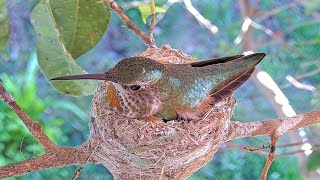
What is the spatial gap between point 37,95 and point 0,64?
0.77 feet

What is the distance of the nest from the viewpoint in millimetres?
1084

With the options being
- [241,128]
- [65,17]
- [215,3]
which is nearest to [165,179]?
[241,128]

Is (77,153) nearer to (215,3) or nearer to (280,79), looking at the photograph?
(280,79)

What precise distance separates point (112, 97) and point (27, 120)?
291 millimetres

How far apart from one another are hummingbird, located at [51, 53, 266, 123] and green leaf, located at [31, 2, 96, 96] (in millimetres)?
123

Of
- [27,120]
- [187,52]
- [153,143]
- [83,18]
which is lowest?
[187,52]

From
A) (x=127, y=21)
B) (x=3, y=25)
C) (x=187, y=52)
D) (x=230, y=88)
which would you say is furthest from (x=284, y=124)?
(x=187, y=52)

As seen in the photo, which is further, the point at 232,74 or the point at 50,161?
the point at 232,74

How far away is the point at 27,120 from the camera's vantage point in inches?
37.0

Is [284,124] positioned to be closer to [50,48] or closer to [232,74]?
[232,74]

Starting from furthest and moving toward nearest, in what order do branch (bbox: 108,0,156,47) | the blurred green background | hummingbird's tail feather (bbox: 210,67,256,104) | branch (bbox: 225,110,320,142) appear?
the blurred green background → hummingbird's tail feather (bbox: 210,67,256,104) → branch (bbox: 108,0,156,47) → branch (bbox: 225,110,320,142)

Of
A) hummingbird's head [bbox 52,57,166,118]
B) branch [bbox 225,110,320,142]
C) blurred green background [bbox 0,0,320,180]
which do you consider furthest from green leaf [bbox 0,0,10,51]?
blurred green background [bbox 0,0,320,180]

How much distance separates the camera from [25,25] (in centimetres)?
259

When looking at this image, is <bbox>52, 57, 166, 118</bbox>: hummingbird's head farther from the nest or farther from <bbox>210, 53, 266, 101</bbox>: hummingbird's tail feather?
<bbox>210, 53, 266, 101</bbox>: hummingbird's tail feather
